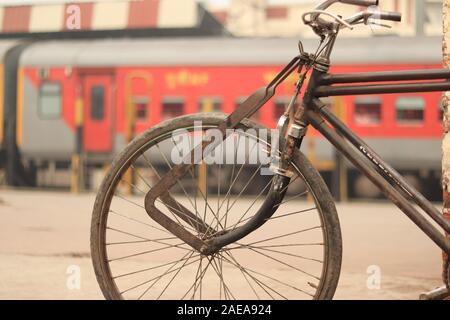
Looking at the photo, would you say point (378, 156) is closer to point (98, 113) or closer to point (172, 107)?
point (172, 107)

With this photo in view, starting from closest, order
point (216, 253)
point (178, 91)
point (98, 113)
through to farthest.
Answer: point (216, 253) < point (178, 91) < point (98, 113)

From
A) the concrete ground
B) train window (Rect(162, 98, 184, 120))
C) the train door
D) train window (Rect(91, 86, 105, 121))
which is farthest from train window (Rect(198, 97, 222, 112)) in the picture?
the concrete ground

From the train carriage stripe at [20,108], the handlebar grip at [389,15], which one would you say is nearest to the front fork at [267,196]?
the handlebar grip at [389,15]

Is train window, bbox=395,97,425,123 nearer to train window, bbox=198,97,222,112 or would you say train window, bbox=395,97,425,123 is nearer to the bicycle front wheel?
train window, bbox=198,97,222,112

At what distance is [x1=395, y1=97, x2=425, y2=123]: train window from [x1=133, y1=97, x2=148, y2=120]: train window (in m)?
5.31

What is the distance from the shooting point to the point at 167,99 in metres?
17.1

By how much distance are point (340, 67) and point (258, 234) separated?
7721mm

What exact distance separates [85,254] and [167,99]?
33.7ft

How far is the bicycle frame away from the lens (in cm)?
281

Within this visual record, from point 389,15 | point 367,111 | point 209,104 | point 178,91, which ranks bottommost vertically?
point 367,111

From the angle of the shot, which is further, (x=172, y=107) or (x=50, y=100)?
(x=50, y=100)

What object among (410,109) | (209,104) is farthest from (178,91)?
(410,109)

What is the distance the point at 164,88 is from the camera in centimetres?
1712
